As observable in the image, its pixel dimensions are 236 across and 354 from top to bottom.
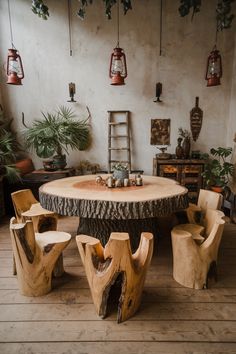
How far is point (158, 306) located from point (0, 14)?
4651mm

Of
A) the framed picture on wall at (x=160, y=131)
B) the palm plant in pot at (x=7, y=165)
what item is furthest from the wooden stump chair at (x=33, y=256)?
the framed picture on wall at (x=160, y=131)

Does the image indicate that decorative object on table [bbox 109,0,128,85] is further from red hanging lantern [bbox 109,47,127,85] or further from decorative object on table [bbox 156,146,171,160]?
decorative object on table [bbox 156,146,171,160]

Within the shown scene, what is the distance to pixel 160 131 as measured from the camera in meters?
4.00

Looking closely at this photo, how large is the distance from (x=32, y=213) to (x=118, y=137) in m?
2.29

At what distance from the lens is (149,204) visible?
1.79m

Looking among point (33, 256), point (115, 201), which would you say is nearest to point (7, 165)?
point (33, 256)

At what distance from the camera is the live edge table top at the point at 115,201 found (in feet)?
5.83

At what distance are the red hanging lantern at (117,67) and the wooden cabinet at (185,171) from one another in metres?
1.33

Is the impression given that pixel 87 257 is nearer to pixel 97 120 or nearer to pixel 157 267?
pixel 157 267

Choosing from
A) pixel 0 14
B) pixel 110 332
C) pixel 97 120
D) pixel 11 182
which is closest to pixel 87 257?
pixel 110 332

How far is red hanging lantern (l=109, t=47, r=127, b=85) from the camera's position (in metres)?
3.06

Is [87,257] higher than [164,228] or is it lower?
higher

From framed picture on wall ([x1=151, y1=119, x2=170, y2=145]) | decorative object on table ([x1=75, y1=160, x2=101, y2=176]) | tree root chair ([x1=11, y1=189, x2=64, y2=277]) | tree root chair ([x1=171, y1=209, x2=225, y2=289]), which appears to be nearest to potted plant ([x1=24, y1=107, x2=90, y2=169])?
decorative object on table ([x1=75, y1=160, x2=101, y2=176])

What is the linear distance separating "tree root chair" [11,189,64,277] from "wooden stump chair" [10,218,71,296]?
0.30 meters
